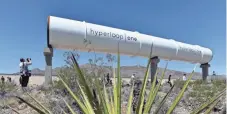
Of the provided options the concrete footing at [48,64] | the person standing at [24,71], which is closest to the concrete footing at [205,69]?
the concrete footing at [48,64]

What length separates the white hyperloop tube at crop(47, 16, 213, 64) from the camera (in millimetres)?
12922

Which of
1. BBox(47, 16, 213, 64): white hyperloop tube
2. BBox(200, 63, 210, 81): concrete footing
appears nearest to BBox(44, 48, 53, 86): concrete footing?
BBox(47, 16, 213, 64): white hyperloop tube

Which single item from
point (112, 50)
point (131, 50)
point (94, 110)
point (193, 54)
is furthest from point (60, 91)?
point (193, 54)

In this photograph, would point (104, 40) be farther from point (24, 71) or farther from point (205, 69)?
point (205, 69)

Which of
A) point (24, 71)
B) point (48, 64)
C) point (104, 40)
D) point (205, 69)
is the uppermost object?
point (104, 40)

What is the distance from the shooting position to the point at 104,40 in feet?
48.0

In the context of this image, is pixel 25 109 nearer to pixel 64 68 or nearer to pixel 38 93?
pixel 38 93

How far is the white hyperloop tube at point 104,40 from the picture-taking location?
1292 cm

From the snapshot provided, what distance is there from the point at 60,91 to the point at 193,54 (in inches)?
487

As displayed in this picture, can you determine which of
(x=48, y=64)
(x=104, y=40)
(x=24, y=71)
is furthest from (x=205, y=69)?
(x=24, y=71)

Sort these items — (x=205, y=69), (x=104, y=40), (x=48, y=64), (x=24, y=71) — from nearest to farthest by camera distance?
(x=24, y=71), (x=48, y=64), (x=104, y=40), (x=205, y=69)

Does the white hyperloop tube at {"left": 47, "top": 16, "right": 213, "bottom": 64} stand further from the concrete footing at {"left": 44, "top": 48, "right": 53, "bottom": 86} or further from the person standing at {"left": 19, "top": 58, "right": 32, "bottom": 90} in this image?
the person standing at {"left": 19, "top": 58, "right": 32, "bottom": 90}

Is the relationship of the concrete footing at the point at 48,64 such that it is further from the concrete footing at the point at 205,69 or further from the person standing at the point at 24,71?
the concrete footing at the point at 205,69

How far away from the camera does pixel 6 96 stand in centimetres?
974
